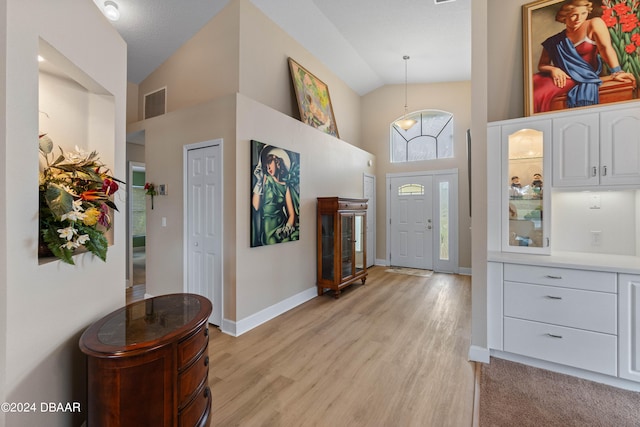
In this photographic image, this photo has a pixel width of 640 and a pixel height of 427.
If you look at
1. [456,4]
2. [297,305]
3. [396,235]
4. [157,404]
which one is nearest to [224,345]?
[297,305]

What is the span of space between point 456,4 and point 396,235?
4.09m

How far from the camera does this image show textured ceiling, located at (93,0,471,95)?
3242mm

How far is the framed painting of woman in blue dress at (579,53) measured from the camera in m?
2.29

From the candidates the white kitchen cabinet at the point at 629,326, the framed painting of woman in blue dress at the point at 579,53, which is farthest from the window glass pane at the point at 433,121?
the white kitchen cabinet at the point at 629,326

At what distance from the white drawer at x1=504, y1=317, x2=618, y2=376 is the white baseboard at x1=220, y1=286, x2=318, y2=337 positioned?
2.38m

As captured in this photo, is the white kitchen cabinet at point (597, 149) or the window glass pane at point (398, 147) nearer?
the white kitchen cabinet at point (597, 149)

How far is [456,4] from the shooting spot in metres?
3.42

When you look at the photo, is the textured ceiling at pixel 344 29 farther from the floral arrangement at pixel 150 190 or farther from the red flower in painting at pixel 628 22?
the floral arrangement at pixel 150 190

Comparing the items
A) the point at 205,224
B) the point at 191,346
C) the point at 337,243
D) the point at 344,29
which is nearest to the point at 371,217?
the point at 337,243

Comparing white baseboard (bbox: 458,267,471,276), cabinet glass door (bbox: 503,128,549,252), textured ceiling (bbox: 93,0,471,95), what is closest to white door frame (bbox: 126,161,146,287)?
textured ceiling (bbox: 93,0,471,95)

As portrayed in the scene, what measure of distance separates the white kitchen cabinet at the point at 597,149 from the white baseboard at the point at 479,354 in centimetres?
158

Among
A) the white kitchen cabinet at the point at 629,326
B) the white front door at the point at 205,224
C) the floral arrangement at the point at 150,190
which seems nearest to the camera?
the white kitchen cabinet at the point at 629,326

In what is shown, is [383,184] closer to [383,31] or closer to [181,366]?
[383,31]

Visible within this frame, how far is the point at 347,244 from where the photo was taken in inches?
172
